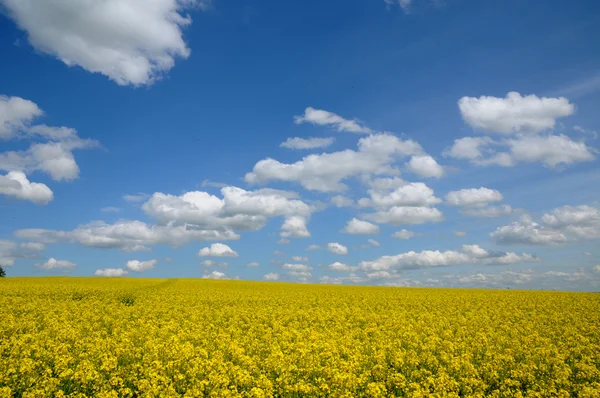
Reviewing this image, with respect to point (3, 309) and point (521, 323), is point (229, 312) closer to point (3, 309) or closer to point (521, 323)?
point (3, 309)

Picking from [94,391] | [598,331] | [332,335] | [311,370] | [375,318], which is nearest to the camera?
[94,391]

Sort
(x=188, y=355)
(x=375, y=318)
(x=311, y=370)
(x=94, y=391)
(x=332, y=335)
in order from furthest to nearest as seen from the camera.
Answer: (x=375, y=318), (x=332, y=335), (x=188, y=355), (x=311, y=370), (x=94, y=391)

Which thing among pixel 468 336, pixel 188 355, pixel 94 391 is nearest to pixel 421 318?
pixel 468 336

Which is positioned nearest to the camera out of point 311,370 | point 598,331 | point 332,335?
point 311,370

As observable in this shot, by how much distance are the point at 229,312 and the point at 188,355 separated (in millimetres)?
9850

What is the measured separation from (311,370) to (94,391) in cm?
553

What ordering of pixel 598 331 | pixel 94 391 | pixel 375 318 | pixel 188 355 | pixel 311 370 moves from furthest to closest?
1. pixel 375 318
2. pixel 598 331
3. pixel 188 355
4. pixel 311 370
5. pixel 94 391

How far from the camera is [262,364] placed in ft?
35.6

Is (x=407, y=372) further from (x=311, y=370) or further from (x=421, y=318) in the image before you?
(x=421, y=318)

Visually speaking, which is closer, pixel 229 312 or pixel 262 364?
pixel 262 364

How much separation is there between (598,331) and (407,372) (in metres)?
13.5

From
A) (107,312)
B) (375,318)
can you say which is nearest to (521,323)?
(375,318)

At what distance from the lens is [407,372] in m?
11.3

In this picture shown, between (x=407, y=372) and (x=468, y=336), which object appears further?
(x=468, y=336)
